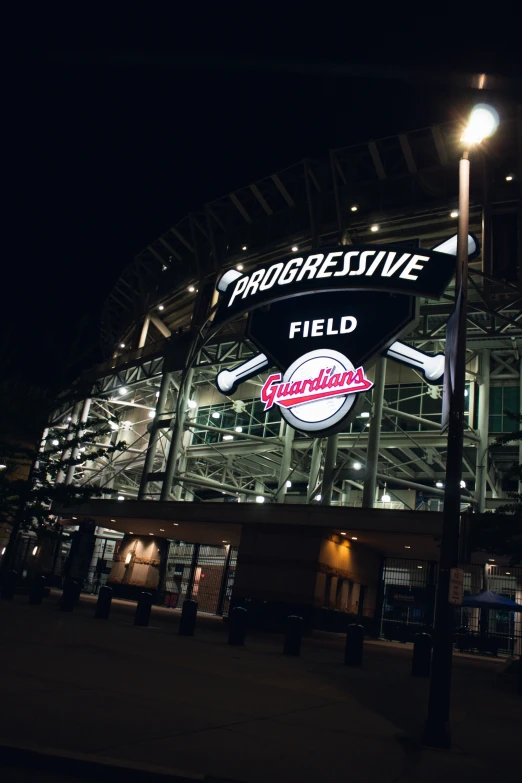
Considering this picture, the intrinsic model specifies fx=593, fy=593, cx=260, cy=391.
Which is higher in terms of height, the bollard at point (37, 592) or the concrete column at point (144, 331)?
the concrete column at point (144, 331)

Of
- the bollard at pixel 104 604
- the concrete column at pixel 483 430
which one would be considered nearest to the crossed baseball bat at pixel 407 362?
the concrete column at pixel 483 430

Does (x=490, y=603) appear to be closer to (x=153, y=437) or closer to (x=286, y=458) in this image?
(x=286, y=458)

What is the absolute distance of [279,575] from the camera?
23578 millimetres

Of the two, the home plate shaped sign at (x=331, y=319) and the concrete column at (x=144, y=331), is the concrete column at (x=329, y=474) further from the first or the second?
the concrete column at (x=144, y=331)

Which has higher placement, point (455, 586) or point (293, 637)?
point (455, 586)

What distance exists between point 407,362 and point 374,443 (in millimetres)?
5733

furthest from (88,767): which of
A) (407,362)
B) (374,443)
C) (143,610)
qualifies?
(374,443)

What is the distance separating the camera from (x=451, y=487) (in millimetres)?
7574

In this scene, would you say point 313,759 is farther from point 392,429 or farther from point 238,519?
point 392,429

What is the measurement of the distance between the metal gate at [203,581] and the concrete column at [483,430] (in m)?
14.0

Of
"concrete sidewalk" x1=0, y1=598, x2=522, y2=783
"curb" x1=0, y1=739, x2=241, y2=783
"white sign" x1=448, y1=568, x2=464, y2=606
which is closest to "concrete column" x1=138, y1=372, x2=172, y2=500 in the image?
"concrete sidewalk" x1=0, y1=598, x2=522, y2=783

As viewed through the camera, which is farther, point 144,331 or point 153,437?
point 144,331

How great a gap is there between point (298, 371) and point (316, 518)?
6.55 metres

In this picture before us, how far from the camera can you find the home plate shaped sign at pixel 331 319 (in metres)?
23.7
